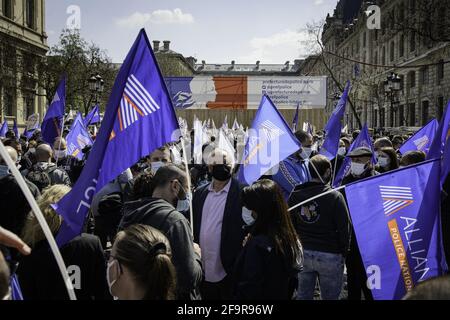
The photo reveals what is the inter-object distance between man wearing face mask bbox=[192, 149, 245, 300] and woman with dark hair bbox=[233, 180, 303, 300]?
66cm

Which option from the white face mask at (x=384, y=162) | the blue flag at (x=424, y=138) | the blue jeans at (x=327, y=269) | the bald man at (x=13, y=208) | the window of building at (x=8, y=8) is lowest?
the blue jeans at (x=327, y=269)

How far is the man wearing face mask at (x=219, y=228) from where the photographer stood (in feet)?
13.6

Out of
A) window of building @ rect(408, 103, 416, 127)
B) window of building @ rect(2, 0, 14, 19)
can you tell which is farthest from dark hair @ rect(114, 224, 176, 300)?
window of building @ rect(408, 103, 416, 127)

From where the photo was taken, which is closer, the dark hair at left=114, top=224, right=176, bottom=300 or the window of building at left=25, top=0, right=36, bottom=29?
the dark hair at left=114, top=224, right=176, bottom=300

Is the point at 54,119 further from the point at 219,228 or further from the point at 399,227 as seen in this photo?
the point at 399,227

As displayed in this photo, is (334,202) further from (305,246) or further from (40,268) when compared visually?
(40,268)

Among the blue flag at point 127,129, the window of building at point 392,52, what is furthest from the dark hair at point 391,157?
the window of building at point 392,52

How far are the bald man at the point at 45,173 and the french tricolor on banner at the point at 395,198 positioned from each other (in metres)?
4.09

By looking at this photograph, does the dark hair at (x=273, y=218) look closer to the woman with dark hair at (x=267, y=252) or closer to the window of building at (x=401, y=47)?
the woman with dark hair at (x=267, y=252)

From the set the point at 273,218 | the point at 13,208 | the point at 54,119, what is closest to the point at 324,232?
the point at 273,218

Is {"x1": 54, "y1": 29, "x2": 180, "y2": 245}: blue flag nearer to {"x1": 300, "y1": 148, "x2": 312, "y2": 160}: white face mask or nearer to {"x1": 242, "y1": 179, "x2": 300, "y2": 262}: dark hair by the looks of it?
{"x1": 242, "y1": 179, "x2": 300, "y2": 262}: dark hair

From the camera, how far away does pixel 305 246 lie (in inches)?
179

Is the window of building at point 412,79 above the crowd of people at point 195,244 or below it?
above

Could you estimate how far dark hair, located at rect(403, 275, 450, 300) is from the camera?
4.69 ft
